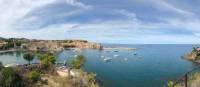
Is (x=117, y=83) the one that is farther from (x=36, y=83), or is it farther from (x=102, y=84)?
(x=36, y=83)

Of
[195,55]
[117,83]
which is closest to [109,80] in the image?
[117,83]

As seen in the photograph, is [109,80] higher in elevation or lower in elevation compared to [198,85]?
lower

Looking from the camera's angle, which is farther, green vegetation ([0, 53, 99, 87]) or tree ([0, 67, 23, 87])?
green vegetation ([0, 53, 99, 87])

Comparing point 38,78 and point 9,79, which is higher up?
point 9,79

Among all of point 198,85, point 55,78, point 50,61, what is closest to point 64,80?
point 55,78

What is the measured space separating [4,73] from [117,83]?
33440mm

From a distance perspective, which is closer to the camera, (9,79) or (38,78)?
(9,79)

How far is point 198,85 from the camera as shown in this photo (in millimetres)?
17734

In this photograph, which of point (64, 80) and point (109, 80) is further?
point (109, 80)

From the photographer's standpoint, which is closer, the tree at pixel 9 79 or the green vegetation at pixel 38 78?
the tree at pixel 9 79

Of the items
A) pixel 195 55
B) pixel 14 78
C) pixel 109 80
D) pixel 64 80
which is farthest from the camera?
pixel 195 55

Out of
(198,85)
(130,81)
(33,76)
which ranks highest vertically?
(198,85)

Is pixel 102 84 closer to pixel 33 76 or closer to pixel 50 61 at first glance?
pixel 50 61

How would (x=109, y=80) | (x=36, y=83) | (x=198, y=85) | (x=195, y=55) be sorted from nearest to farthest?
(x=198, y=85)
(x=36, y=83)
(x=109, y=80)
(x=195, y=55)
